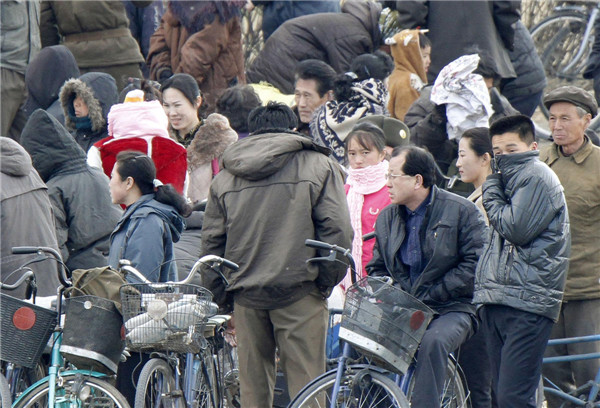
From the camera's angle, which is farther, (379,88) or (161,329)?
(379,88)

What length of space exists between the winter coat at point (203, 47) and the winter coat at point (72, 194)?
2.49 metres

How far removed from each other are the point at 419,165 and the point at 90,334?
2.08m

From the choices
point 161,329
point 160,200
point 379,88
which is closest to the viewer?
point 161,329

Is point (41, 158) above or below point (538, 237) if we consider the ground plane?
below

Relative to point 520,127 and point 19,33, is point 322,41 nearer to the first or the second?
point 19,33

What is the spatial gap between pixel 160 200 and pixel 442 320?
6.32 feet

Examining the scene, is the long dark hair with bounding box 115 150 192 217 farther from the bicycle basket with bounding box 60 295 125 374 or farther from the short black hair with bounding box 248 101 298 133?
the bicycle basket with bounding box 60 295 125 374

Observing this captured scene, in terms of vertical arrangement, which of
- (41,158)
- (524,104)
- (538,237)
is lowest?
(524,104)

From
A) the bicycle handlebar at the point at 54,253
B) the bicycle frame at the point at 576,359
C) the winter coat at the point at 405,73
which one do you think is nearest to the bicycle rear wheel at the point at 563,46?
the winter coat at the point at 405,73

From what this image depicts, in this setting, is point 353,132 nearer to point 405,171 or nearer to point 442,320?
point 405,171

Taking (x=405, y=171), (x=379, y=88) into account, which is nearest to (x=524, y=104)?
(x=379, y=88)

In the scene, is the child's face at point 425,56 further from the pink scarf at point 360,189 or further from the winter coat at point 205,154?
the pink scarf at point 360,189

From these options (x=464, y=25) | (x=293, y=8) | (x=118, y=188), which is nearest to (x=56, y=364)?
(x=118, y=188)

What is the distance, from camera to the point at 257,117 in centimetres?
695
